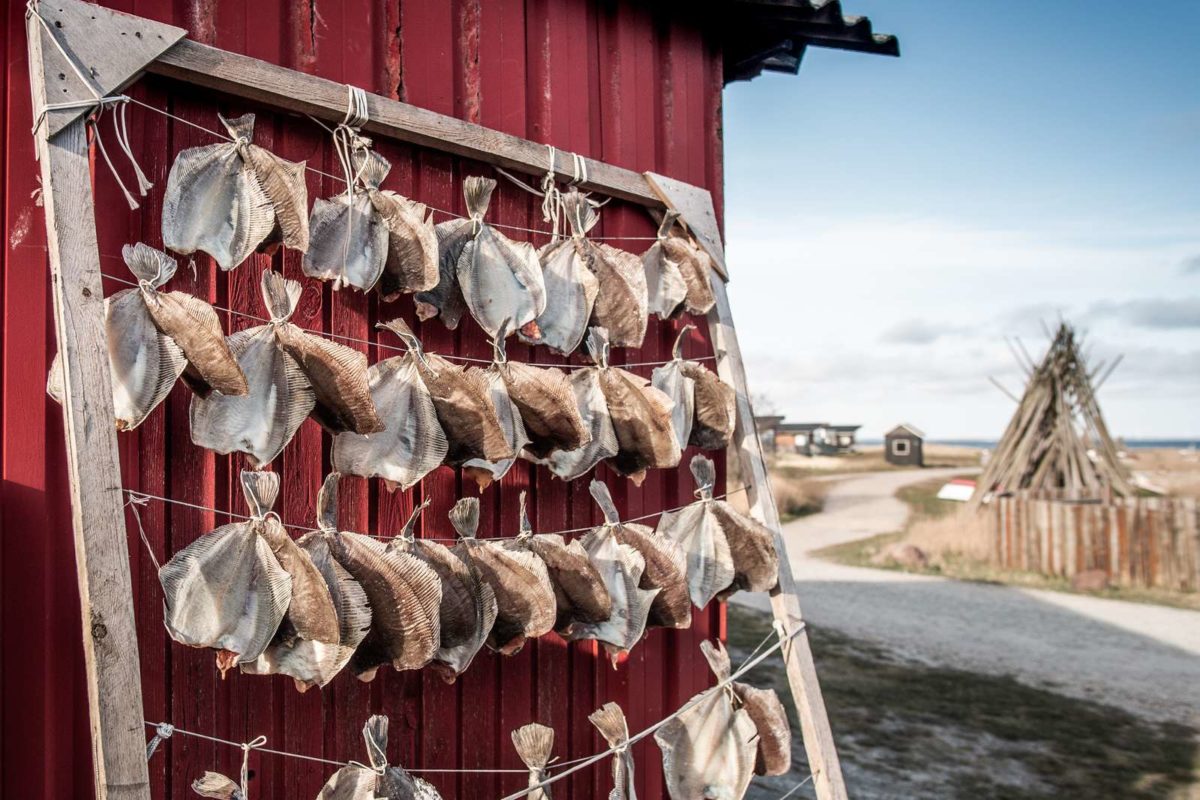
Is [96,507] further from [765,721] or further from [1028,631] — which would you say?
[1028,631]

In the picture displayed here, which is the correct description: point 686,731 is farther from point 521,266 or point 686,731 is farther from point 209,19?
point 209,19

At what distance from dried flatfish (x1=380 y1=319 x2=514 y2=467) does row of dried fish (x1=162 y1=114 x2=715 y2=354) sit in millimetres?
229

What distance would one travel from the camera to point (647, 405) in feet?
9.80

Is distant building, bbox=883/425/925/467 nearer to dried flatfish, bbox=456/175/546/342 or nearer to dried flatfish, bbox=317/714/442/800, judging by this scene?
dried flatfish, bbox=456/175/546/342

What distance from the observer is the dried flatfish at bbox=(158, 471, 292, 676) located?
191cm

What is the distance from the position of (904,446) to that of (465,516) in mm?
36822

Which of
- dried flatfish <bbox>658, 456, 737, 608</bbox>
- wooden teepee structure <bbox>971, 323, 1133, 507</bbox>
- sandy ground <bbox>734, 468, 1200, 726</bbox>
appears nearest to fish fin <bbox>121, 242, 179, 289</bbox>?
dried flatfish <bbox>658, 456, 737, 608</bbox>

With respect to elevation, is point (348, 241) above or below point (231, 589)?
above

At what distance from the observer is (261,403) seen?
2100 mm

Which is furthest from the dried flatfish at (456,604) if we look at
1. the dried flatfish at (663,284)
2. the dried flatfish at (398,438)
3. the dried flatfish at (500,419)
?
the dried flatfish at (663,284)

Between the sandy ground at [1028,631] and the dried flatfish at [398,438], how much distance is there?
718 centimetres

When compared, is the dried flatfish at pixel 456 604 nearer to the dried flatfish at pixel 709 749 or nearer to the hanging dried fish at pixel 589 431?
the hanging dried fish at pixel 589 431

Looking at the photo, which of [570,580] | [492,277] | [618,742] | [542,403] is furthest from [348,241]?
[618,742]

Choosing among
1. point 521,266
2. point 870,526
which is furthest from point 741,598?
point 521,266
